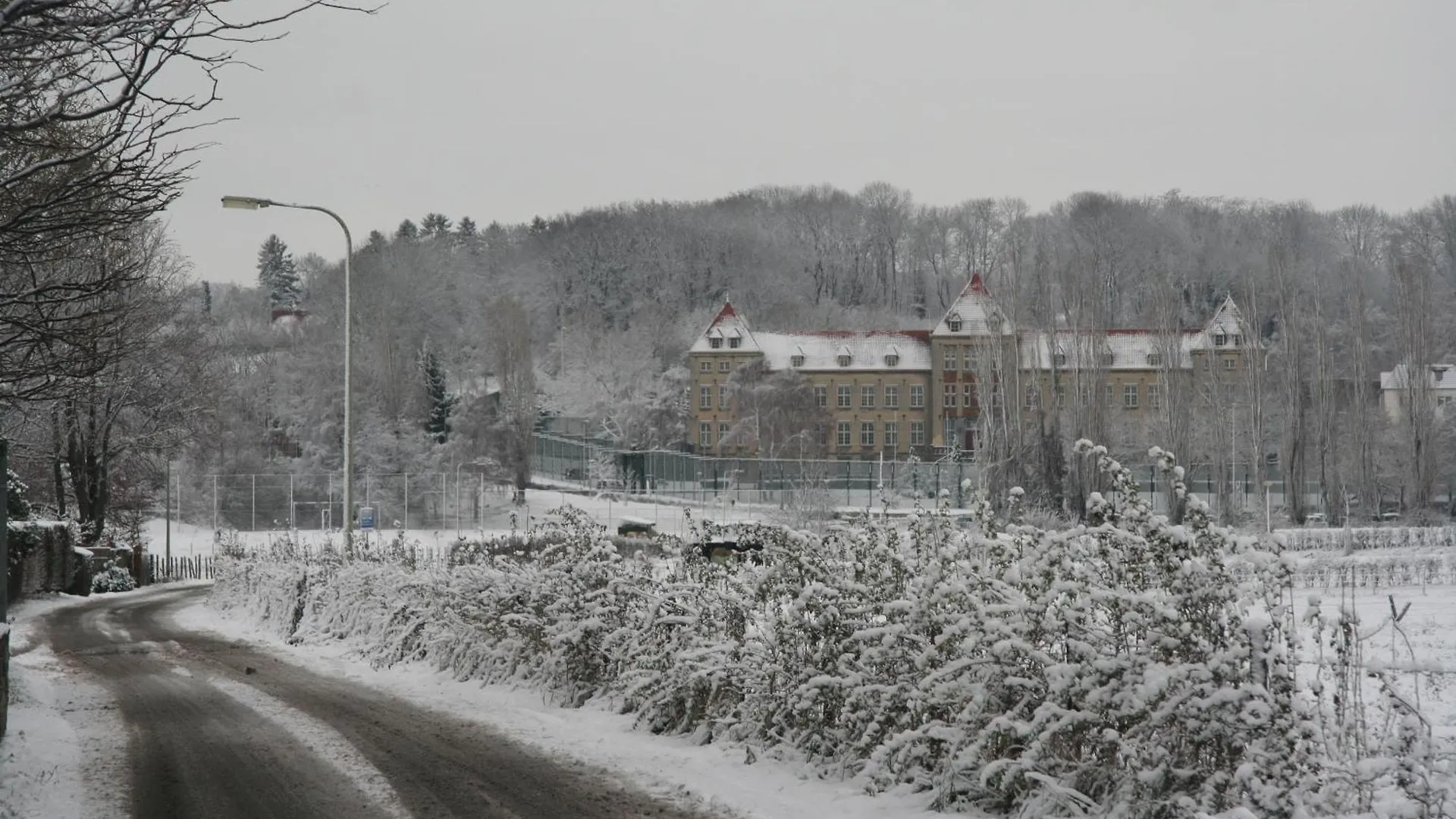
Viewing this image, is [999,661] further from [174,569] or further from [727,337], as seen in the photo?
[727,337]

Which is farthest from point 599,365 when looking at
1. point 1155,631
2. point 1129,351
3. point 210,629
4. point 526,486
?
point 1155,631

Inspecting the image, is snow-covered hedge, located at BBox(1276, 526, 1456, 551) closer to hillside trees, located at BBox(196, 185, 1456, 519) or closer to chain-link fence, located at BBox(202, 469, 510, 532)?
hillside trees, located at BBox(196, 185, 1456, 519)

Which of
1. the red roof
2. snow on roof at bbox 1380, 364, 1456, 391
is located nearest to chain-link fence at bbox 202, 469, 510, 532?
the red roof

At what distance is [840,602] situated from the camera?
898 centimetres

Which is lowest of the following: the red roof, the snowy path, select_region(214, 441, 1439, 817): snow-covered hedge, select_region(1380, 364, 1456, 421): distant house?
the snowy path

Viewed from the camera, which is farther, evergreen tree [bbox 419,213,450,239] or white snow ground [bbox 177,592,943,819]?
evergreen tree [bbox 419,213,450,239]

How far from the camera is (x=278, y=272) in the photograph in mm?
150125

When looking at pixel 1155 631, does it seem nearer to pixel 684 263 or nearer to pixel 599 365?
pixel 599 365

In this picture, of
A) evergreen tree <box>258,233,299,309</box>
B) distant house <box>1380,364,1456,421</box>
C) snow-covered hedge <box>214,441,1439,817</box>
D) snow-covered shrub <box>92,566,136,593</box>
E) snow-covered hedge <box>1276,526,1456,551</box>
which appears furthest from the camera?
evergreen tree <box>258,233,299,309</box>

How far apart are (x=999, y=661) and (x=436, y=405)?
74470mm

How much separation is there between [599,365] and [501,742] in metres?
90.4

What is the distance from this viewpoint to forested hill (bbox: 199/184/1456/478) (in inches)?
→ 3221

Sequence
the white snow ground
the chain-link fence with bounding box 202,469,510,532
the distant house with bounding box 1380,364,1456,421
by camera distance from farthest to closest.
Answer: the distant house with bounding box 1380,364,1456,421 < the chain-link fence with bounding box 202,469,510,532 < the white snow ground

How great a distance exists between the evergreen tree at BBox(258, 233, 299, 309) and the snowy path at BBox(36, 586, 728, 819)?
141 m
